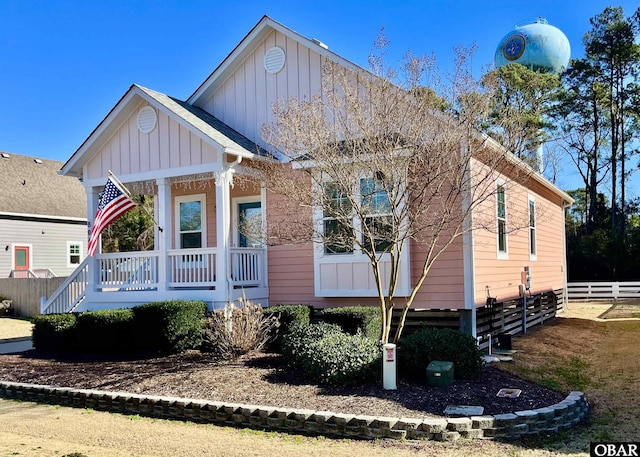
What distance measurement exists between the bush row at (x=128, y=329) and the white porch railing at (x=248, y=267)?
3.22ft

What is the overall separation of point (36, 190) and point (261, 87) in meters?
19.0

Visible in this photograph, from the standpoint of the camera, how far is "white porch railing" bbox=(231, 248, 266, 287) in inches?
461

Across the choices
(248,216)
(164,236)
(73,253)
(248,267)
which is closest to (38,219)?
(73,253)

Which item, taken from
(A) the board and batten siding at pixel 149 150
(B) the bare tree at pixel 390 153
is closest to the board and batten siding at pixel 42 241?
(A) the board and batten siding at pixel 149 150

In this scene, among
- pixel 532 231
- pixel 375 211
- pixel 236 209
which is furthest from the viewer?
pixel 532 231

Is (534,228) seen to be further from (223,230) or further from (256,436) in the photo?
(256,436)

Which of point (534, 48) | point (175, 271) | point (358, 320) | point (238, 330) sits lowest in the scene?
point (238, 330)

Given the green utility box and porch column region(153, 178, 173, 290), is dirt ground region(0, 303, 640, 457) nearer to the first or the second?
the green utility box

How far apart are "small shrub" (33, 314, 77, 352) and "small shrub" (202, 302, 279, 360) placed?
126 inches

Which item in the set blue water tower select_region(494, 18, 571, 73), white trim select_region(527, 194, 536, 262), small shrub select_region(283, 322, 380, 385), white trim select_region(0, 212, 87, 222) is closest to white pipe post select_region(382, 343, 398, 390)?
small shrub select_region(283, 322, 380, 385)

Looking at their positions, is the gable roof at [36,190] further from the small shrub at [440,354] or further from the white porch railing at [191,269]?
the small shrub at [440,354]

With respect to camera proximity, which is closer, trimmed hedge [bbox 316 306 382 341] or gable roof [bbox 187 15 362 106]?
trimmed hedge [bbox 316 306 382 341]

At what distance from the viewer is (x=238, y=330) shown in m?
9.84

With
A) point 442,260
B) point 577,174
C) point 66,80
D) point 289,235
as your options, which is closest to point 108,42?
point 66,80
